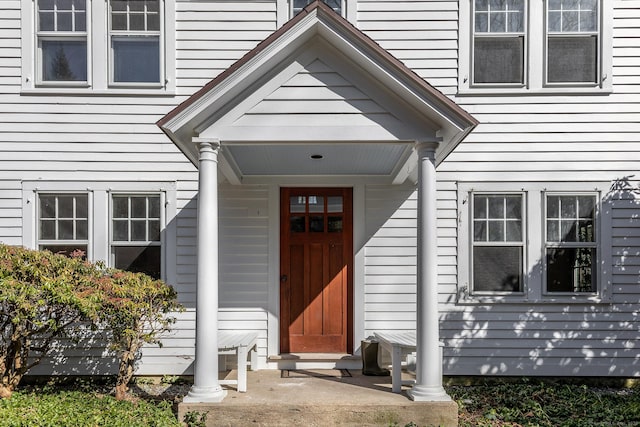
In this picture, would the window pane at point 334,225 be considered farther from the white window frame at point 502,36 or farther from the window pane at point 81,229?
the window pane at point 81,229

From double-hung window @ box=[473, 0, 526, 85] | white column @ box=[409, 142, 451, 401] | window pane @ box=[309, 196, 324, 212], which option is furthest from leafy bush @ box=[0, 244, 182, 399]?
double-hung window @ box=[473, 0, 526, 85]

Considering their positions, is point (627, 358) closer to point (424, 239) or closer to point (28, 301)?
point (424, 239)

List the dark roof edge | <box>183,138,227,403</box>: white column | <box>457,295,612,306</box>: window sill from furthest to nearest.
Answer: <box>457,295,612,306</box>: window sill
<box>183,138,227,403</box>: white column
the dark roof edge

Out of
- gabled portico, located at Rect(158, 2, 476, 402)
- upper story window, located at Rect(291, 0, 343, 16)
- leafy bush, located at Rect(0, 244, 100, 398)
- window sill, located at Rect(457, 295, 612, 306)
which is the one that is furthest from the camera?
upper story window, located at Rect(291, 0, 343, 16)

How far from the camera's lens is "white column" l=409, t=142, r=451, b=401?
4.70 m

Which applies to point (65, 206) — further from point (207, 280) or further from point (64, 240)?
point (207, 280)

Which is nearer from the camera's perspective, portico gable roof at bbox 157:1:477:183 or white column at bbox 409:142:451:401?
portico gable roof at bbox 157:1:477:183

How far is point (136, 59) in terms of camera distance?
6.52 meters

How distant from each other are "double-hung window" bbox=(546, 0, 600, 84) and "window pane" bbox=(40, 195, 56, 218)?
7104mm

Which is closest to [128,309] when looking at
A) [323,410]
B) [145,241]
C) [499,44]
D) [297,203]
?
[145,241]

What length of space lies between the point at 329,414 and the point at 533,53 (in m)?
5.42

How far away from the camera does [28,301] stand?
498 centimetres

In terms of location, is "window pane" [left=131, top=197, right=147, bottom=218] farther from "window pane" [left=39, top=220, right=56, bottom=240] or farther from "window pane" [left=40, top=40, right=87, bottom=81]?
"window pane" [left=40, top=40, right=87, bottom=81]

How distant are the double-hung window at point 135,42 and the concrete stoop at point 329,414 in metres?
4.47
